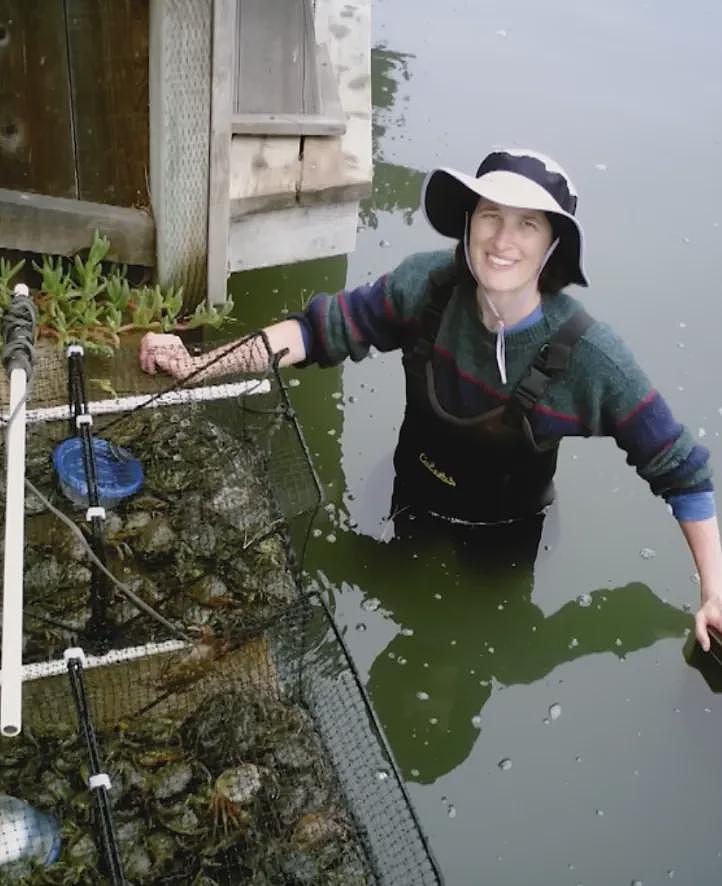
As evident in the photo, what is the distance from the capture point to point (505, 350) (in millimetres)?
2867

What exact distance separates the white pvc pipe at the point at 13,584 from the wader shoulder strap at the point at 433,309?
1.39 m

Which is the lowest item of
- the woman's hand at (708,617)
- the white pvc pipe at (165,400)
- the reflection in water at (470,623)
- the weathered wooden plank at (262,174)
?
the reflection in water at (470,623)

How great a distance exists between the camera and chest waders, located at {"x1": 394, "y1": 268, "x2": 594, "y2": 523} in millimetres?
2842

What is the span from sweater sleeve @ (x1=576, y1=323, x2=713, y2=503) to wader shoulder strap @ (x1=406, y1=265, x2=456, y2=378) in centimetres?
47

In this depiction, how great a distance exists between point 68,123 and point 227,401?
1.27 m

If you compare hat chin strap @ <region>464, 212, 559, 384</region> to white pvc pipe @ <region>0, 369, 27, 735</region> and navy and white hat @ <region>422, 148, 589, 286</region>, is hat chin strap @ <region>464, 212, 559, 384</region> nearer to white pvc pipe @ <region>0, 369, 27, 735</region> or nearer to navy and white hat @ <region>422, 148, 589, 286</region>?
navy and white hat @ <region>422, 148, 589, 286</region>

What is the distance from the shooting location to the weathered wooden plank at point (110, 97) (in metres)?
3.65

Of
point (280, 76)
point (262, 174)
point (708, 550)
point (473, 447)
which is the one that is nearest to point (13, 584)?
point (473, 447)

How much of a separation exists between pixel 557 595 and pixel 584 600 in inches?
4.5

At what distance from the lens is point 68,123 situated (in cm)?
379

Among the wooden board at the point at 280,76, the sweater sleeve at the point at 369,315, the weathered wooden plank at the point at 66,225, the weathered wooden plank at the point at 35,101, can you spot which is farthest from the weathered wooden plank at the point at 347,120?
the sweater sleeve at the point at 369,315

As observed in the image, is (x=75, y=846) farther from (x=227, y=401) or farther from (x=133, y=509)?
(x=227, y=401)

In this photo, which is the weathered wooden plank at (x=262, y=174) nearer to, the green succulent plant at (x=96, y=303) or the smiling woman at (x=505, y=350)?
the green succulent plant at (x=96, y=303)

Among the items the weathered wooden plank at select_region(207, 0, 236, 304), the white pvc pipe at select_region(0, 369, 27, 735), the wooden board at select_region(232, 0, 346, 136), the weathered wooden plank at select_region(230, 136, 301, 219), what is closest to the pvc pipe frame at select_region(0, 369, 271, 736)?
the white pvc pipe at select_region(0, 369, 27, 735)
